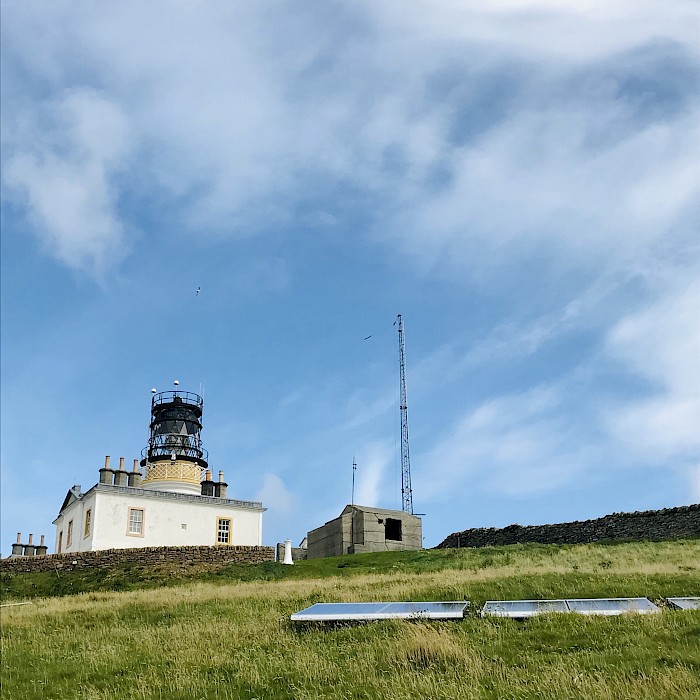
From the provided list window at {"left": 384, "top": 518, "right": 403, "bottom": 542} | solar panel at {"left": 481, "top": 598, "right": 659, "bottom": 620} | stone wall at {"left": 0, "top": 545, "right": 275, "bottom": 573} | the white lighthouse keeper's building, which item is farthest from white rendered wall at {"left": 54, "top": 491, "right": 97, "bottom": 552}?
solar panel at {"left": 481, "top": 598, "right": 659, "bottom": 620}

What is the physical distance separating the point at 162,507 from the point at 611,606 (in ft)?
106

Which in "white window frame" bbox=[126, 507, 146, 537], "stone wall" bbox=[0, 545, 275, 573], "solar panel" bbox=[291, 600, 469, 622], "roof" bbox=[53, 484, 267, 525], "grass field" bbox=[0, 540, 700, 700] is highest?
"roof" bbox=[53, 484, 267, 525]

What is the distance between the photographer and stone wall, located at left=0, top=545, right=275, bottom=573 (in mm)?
33062

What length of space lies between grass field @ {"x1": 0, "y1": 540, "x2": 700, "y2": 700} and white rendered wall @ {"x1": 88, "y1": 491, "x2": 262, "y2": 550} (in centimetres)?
1793

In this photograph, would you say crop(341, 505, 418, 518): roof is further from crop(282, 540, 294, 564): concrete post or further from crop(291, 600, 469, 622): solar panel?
crop(291, 600, 469, 622): solar panel

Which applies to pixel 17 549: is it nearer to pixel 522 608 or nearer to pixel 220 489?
pixel 220 489

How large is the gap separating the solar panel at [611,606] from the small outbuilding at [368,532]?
26894mm

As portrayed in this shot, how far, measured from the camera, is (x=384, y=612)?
46.6ft

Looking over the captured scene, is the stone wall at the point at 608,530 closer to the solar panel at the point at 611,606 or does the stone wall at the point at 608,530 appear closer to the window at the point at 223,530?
the window at the point at 223,530

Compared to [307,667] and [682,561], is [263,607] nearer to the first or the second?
[307,667]

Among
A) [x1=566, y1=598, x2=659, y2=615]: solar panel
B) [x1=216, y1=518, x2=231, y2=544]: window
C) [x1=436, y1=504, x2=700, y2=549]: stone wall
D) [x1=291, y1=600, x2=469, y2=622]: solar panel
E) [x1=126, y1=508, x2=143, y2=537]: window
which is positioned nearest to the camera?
[x1=566, y1=598, x2=659, y2=615]: solar panel

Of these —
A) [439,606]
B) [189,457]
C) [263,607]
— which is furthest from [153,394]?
[439,606]

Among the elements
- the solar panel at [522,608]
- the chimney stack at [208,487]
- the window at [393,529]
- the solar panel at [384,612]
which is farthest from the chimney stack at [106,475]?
the solar panel at [522,608]

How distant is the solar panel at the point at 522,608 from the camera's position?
13.3 m
